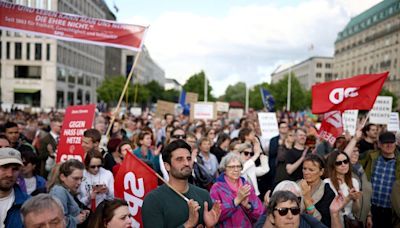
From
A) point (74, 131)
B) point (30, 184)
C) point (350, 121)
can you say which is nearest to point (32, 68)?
point (350, 121)

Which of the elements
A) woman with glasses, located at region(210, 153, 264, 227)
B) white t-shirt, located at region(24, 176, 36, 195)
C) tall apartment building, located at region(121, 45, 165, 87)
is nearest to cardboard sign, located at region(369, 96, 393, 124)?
woman with glasses, located at region(210, 153, 264, 227)

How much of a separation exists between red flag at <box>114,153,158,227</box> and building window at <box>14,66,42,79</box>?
5842 centimetres

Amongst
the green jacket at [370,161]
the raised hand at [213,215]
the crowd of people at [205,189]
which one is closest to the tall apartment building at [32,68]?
the crowd of people at [205,189]

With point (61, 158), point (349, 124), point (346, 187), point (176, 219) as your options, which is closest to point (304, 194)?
point (346, 187)

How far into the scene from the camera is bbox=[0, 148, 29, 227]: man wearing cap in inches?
155

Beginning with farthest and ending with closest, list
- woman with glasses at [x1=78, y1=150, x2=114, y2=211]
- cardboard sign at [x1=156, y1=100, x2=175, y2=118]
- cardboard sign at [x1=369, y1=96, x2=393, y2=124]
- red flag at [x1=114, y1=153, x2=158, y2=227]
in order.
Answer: cardboard sign at [x1=156, y1=100, x2=175, y2=118], cardboard sign at [x1=369, y1=96, x2=393, y2=124], woman with glasses at [x1=78, y1=150, x2=114, y2=211], red flag at [x1=114, y1=153, x2=158, y2=227]

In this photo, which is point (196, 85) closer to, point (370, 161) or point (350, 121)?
point (350, 121)

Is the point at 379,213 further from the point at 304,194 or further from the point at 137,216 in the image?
the point at 137,216

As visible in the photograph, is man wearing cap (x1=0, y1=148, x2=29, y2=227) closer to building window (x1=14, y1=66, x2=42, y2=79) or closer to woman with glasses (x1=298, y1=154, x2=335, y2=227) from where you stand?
woman with glasses (x1=298, y1=154, x2=335, y2=227)

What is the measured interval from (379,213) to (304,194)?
8.73ft

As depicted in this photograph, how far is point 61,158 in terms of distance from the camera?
24.6 ft

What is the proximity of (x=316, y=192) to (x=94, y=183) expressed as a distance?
279 centimetres

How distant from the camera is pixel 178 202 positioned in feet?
13.1

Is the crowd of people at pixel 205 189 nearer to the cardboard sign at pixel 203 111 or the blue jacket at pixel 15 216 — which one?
the blue jacket at pixel 15 216
